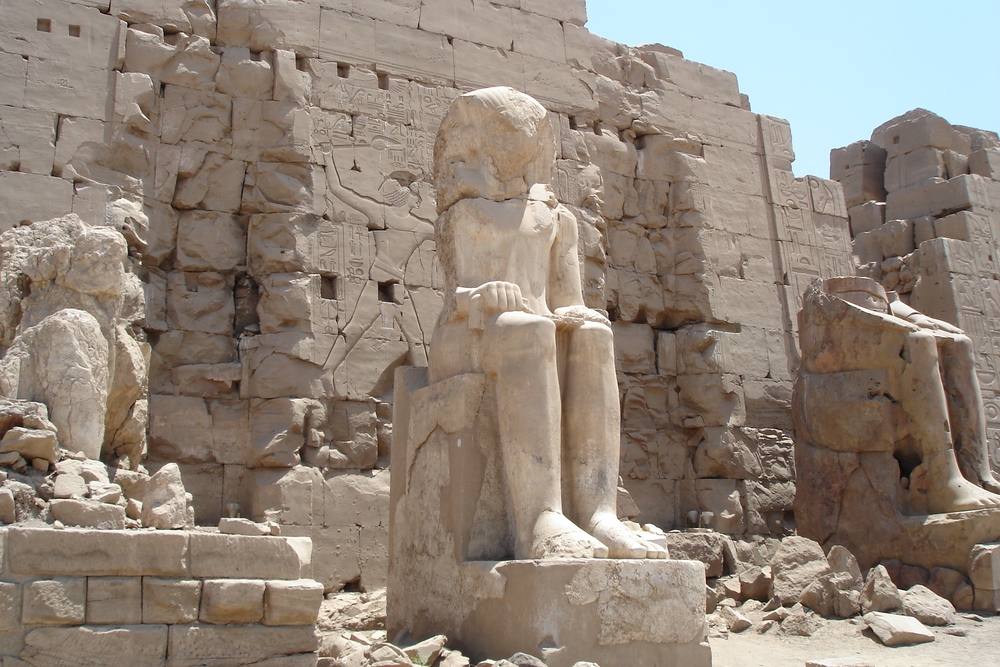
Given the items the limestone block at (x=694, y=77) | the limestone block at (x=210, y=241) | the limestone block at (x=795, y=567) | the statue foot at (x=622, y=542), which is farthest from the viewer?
the limestone block at (x=694, y=77)

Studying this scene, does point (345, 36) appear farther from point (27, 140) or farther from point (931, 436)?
point (931, 436)

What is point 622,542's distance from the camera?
406cm

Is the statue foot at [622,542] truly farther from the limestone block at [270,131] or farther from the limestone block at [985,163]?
the limestone block at [985,163]

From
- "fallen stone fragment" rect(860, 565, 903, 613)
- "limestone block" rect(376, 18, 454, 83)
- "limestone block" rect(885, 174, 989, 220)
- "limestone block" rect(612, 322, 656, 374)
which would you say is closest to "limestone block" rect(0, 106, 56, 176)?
"limestone block" rect(376, 18, 454, 83)

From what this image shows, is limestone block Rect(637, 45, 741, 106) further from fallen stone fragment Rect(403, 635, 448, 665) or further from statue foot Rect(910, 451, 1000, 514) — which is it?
fallen stone fragment Rect(403, 635, 448, 665)

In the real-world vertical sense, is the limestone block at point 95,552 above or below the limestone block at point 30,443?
below

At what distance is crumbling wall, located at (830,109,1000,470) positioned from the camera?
987 centimetres

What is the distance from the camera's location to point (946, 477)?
620 cm

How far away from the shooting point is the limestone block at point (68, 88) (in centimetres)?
651

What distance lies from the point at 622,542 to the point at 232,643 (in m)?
1.56

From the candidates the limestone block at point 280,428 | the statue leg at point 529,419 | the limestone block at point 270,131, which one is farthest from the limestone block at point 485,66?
the statue leg at point 529,419

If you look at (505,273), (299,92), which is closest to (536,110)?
(505,273)

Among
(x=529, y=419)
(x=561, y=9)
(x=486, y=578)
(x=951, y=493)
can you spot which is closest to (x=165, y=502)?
(x=486, y=578)

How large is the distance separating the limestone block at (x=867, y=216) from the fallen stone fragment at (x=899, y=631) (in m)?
6.70
